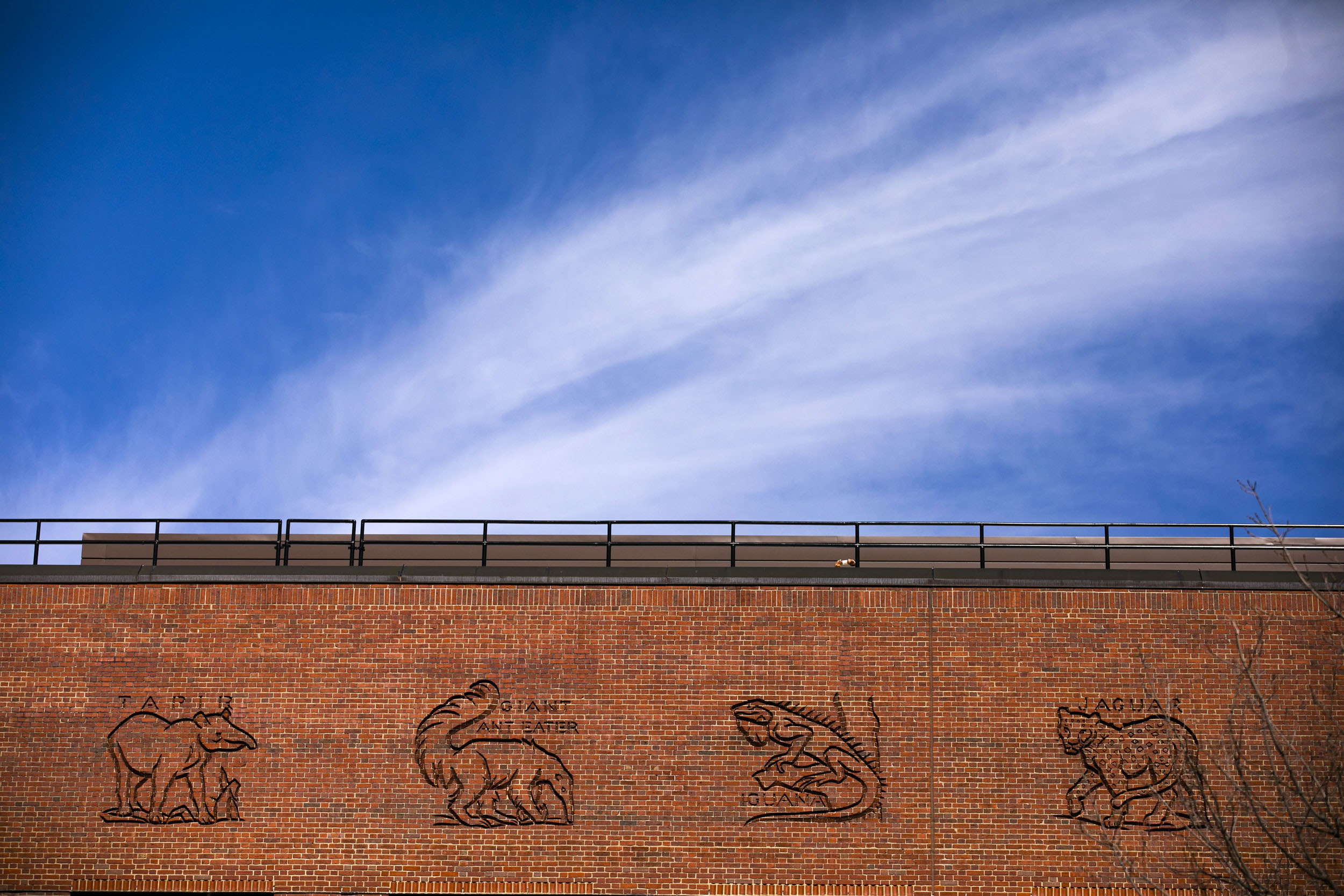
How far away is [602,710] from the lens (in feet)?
42.9

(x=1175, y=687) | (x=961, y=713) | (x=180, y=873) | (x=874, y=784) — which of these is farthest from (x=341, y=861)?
(x=1175, y=687)

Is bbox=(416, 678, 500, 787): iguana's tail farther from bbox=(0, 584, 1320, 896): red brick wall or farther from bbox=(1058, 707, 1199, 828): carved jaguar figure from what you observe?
bbox=(1058, 707, 1199, 828): carved jaguar figure

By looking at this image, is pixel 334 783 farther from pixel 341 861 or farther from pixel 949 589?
pixel 949 589

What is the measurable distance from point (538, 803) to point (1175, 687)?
25.6 feet

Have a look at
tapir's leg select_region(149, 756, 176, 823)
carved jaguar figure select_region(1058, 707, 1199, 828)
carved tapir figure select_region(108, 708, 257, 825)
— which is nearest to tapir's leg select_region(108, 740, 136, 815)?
carved tapir figure select_region(108, 708, 257, 825)

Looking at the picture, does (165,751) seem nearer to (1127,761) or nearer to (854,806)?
(854,806)

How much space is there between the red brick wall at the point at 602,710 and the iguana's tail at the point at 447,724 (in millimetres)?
133

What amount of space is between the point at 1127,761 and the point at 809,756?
3.78 meters

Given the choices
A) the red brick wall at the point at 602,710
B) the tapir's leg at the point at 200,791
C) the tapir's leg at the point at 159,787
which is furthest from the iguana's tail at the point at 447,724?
the tapir's leg at the point at 159,787

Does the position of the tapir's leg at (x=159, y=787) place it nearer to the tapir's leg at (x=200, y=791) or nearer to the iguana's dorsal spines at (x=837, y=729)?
the tapir's leg at (x=200, y=791)

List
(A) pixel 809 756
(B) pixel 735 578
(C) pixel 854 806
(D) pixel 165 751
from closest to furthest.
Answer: (C) pixel 854 806 < (A) pixel 809 756 < (D) pixel 165 751 < (B) pixel 735 578

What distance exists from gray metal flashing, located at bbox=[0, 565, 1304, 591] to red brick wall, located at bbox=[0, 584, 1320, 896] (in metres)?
0.12

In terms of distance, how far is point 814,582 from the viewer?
13.4 meters

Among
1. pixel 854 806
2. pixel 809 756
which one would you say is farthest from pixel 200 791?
pixel 854 806
